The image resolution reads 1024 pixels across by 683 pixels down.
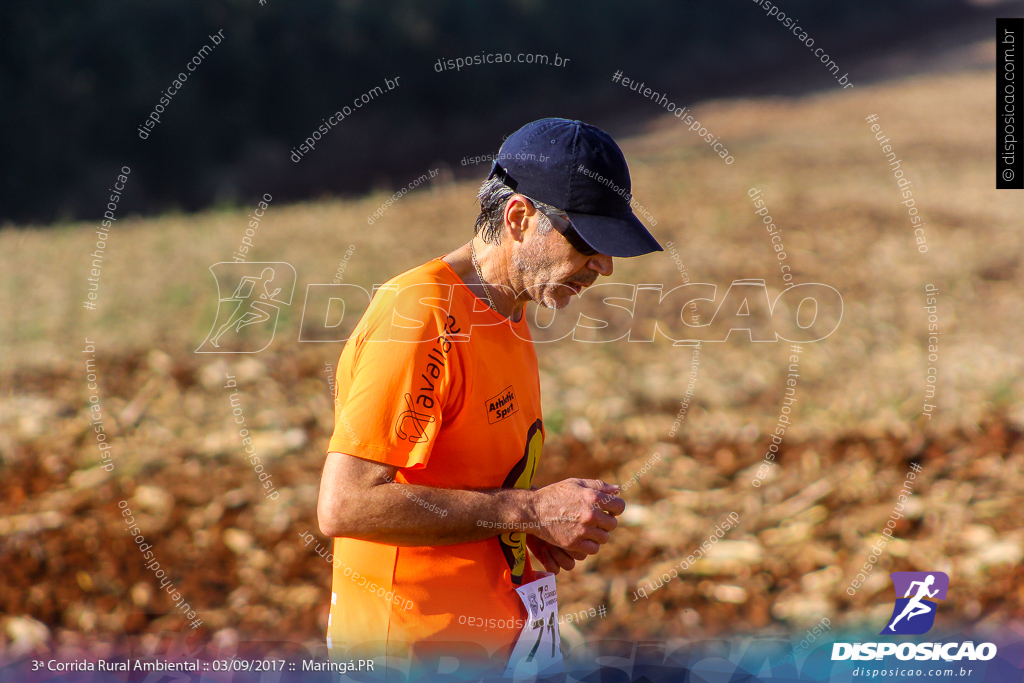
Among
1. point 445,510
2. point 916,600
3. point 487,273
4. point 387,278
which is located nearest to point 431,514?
point 445,510

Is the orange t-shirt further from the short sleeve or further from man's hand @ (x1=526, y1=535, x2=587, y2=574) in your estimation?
man's hand @ (x1=526, y1=535, x2=587, y2=574)

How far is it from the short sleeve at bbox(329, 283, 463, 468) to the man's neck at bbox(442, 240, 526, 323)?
0.20 metres

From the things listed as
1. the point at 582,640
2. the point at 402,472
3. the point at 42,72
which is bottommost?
the point at 582,640

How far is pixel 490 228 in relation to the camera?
2.06 meters

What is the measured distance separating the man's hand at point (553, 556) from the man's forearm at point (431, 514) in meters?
0.44

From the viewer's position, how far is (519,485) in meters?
2.12

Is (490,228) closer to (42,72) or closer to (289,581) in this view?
(289,581)

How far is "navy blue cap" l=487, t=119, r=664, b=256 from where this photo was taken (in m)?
1.90

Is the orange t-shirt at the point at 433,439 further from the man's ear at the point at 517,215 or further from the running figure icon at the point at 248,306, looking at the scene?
the running figure icon at the point at 248,306

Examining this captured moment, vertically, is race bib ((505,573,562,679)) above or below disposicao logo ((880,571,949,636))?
above

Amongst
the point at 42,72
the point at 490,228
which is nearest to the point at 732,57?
the point at 42,72

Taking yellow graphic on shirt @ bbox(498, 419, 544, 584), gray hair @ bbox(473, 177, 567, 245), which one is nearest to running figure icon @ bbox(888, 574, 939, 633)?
yellow graphic on shirt @ bbox(498, 419, 544, 584)

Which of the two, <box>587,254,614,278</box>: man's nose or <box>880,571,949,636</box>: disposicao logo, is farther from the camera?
<box>880,571,949,636</box>: disposicao logo

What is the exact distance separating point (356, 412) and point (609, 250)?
0.71m
